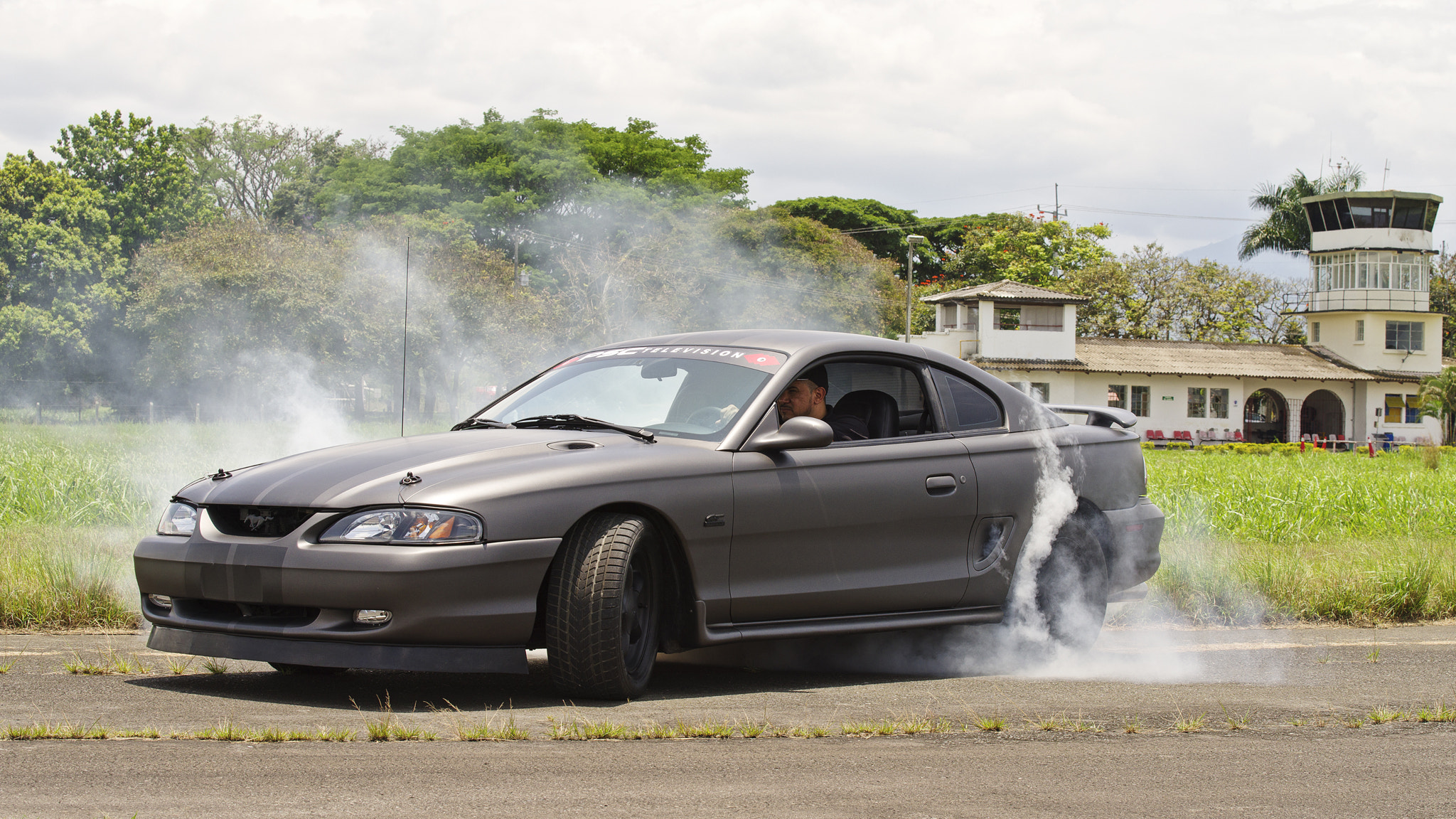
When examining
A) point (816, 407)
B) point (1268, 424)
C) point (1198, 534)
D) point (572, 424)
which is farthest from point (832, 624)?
point (1268, 424)

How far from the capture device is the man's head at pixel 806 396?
583cm

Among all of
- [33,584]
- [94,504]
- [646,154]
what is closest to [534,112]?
[646,154]

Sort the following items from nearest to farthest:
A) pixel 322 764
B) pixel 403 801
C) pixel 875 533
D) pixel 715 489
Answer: pixel 403 801
pixel 322 764
pixel 715 489
pixel 875 533

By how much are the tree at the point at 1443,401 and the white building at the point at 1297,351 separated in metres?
1.17

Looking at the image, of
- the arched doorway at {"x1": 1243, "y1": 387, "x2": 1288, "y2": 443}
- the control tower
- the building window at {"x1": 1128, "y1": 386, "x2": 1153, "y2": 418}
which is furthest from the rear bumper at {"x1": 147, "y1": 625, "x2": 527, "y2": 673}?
the control tower

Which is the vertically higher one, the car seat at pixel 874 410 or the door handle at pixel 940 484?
the car seat at pixel 874 410

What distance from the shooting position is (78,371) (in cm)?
5362

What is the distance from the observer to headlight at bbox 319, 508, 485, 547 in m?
4.43

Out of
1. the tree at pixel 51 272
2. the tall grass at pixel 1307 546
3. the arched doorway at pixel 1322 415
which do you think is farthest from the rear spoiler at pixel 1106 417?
the arched doorway at pixel 1322 415

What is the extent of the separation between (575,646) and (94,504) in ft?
27.4

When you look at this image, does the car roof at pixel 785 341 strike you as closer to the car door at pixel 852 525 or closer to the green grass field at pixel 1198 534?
the car door at pixel 852 525

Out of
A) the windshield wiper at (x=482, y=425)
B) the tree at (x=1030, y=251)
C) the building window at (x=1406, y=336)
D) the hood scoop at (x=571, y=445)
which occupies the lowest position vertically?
the hood scoop at (x=571, y=445)

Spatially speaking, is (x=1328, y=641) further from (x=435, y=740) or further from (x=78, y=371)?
(x=78, y=371)

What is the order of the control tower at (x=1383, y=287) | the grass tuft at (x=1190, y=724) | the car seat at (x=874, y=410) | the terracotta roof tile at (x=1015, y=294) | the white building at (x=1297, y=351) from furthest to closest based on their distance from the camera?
the control tower at (x=1383, y=287), the white building at (x=1297, y=351), the terracotta roof tile at (x=1015, y=294), the car seat at (x=874, y=410), the grass tuft at (x=1190, y=724)
